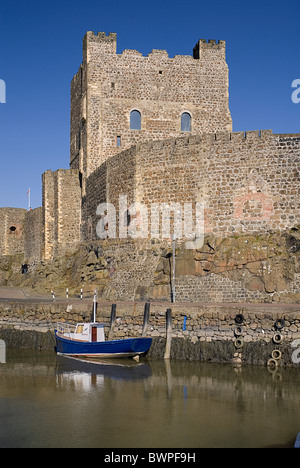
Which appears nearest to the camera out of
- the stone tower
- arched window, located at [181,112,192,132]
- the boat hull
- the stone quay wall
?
the stone quay wall

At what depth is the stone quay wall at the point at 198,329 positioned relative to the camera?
61.6 feet

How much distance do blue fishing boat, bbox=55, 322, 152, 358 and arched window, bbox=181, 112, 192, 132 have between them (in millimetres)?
17470

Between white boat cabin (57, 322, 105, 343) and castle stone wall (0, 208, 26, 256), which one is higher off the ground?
castle stone wall (0, 208, 26, 256)

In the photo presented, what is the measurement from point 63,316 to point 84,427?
1114cm

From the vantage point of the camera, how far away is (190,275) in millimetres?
23641

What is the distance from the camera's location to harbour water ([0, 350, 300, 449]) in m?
12.1

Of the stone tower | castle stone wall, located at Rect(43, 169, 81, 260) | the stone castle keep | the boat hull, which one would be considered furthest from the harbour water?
the stone tower

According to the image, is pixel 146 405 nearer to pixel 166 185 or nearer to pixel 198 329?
pixel 198 329

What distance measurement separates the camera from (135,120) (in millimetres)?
35250

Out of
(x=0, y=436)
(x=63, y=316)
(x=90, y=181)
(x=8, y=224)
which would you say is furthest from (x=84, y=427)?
(x=8, y=224)

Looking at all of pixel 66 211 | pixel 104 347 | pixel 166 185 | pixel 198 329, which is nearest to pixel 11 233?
pixel 66 211

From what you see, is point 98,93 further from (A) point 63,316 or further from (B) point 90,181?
(A) point 63,316

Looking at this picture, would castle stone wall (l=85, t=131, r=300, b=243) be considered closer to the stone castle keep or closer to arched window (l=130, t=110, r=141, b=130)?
the stone castle keep

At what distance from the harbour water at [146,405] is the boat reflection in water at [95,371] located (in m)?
0.03
